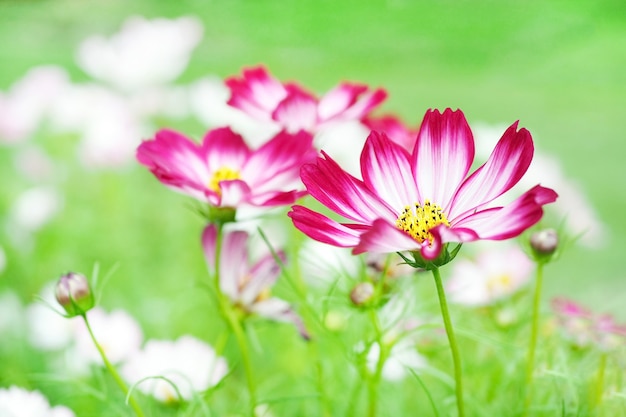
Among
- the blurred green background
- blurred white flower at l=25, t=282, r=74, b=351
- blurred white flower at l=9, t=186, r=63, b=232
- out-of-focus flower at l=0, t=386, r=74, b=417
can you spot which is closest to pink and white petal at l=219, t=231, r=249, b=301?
out-of-focus flower at l=0, t=386, r=74, b=417

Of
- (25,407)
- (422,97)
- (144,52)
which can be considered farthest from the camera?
(422,97)

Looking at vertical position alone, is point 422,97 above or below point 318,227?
above

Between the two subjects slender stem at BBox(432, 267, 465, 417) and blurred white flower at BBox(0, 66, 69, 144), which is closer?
slender stem at BBox(432, 267, 465, 417)

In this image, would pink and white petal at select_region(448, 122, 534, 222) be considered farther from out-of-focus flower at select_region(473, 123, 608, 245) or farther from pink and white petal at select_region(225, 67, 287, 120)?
out-of-focus flower at select_region(473, 123, 608, 245)

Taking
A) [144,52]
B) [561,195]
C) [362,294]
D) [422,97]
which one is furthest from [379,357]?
[422,97]

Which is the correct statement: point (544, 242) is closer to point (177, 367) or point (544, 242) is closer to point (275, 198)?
point (275, 198)

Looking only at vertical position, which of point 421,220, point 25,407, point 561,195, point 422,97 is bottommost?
point 25,407
